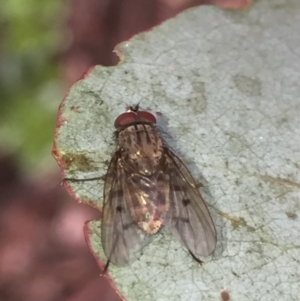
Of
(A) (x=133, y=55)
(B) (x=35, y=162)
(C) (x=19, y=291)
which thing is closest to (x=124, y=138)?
(A) (x=133, y=55)

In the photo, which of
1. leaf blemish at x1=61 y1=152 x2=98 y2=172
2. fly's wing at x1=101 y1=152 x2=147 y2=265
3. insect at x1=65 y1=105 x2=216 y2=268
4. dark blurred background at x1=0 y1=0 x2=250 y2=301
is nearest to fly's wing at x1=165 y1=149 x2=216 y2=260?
insect at x1=65 y1=105 x2=216 y2=268

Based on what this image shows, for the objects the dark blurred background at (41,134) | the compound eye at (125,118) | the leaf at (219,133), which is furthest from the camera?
the dark blurred background at (41,134)

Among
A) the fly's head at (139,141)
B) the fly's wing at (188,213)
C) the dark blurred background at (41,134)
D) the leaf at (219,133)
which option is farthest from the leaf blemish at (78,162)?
the dark blurred background at (41,134)

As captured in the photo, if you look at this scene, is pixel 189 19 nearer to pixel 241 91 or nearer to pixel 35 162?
pixel 241 91

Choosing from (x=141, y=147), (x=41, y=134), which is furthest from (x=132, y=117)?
(x=41, y=134)

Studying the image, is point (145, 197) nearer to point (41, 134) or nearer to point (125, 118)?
point (125, 118)

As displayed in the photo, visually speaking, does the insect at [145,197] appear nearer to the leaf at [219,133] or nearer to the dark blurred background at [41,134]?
the leaf at [219,133]
